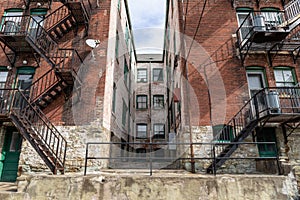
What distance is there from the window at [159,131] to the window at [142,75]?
527 centimetres

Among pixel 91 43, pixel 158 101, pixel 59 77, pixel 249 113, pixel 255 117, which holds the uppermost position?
pixel 158 101

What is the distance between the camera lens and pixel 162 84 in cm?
2375

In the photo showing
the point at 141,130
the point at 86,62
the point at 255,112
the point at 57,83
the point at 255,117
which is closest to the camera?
the point at 255,117

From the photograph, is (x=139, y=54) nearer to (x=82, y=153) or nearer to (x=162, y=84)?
(x=162, y=84)

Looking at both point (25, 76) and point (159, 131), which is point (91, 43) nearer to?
point (25, 76)

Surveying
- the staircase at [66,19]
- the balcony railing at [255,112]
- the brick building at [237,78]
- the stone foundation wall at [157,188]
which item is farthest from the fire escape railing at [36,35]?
the balcony railing at [255,112]

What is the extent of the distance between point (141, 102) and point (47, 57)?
13482mm

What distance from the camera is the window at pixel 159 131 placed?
835 inches

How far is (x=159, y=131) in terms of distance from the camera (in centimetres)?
2134

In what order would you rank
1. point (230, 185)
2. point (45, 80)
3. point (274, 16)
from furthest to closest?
point (274, 16) → point (45, 80) → point (230, 185)

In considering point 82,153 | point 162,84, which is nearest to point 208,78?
point 82,153

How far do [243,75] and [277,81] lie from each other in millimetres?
1726

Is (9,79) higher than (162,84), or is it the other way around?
(162,84)

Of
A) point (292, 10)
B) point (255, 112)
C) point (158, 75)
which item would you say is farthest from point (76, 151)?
point (158, 75)
